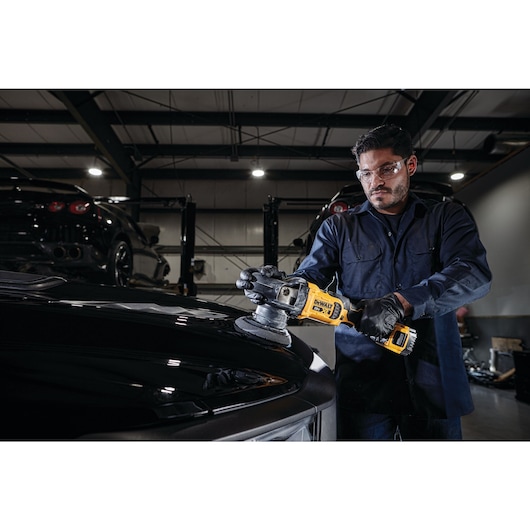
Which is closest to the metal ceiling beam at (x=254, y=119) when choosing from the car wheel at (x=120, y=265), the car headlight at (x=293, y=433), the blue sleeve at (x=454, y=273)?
the blue sleeve at (x=454, y=273)

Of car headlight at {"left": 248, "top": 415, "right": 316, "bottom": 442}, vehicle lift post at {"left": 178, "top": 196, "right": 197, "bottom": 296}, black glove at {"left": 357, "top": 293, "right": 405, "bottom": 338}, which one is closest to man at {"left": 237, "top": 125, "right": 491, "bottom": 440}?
black glove at {"left": 357, "top": 293, "right": 405, "bottom": 338}

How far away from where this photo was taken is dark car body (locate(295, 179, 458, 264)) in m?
1.54

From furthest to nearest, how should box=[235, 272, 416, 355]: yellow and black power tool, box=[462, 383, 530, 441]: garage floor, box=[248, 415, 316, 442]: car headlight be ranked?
box=[462, 383, 530, 441]: garage floor → box=[235, 272, 416, 355]: yellow and black power tool → box=[248, 415, 316, 442]: car headlight

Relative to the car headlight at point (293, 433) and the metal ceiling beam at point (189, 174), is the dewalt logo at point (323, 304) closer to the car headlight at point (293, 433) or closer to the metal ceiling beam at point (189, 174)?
the car headlight at point (293, 433)

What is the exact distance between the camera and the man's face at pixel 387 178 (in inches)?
56.3

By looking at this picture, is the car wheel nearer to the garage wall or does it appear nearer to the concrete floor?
the concrete floor

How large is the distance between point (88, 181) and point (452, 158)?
1752mm

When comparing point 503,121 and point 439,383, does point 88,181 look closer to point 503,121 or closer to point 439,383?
point 439,383

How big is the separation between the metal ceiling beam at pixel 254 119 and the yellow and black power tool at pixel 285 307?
0.97 metres

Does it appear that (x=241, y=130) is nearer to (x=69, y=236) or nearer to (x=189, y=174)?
(x=189, y=174)

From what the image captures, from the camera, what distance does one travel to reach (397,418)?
1.43 metres

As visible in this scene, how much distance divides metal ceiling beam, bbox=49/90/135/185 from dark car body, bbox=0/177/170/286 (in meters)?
0.23

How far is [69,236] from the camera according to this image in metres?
2.00
